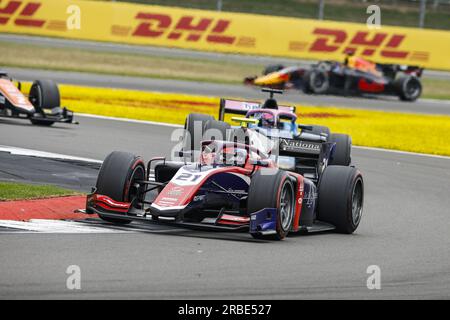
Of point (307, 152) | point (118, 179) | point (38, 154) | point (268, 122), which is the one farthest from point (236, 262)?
point (38, 154)

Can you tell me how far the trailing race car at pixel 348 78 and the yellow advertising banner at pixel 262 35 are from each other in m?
4.39

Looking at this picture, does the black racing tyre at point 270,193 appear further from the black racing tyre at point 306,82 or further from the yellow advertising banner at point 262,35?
the yellow advertising banner at point 262,35

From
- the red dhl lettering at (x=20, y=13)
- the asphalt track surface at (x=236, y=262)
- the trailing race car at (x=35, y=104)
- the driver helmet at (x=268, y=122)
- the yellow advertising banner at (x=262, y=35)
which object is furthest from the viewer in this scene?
the yellow advertising banner at (x=262, y=35)

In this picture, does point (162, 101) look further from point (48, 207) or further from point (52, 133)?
point (48, 207)

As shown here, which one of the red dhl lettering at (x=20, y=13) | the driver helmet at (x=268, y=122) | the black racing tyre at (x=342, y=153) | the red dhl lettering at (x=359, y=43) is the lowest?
the black racing tyre at (x=342, y=153)

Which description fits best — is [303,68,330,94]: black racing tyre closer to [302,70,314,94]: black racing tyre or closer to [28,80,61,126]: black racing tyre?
Answer: [302,70,314,94]: black racing tyre

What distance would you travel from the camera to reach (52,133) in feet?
66.2

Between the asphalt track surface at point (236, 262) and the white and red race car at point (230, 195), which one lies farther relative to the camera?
the white and red race car at point (230, 195)

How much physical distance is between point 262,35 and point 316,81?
22.2ft

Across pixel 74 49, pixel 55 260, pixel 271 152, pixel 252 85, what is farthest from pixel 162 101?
pixel 55 260

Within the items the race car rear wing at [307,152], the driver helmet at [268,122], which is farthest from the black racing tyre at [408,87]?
the race car rear wing at [307,152]

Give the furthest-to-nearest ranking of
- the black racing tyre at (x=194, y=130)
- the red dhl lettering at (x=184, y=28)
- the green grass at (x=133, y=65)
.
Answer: the red dhl lettering at (x=184, y=28), the green grass at (x=133, y=65), the black racing tyre at (x=194, y=130)

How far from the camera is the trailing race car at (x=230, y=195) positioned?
11.1 m

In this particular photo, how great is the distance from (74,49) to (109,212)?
29532 millimetres
